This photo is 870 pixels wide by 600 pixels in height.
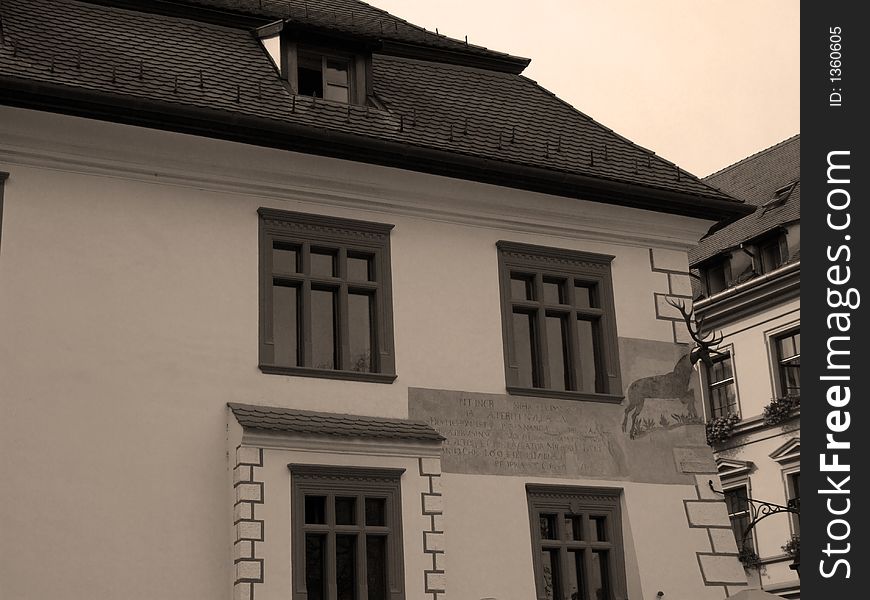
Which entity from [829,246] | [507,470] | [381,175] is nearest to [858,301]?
[829,246]

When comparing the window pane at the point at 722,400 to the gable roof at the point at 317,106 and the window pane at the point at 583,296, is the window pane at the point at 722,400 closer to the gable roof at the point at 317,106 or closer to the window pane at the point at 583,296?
the gable roof at the point at 317,106

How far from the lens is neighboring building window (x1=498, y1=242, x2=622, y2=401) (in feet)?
58.4

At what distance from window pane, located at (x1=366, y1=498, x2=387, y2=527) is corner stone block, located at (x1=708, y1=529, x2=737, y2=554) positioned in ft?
15.8

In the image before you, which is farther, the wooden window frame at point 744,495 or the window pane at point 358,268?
the wooden window frame at point 744,495

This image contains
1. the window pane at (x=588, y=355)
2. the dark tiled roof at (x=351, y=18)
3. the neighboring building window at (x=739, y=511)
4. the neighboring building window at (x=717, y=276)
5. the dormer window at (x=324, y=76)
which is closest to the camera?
the window pane at (x=588, y=355)

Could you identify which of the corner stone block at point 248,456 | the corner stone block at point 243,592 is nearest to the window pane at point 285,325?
the corner stone block at point 248,456

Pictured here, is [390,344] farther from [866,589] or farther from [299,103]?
[866,589]

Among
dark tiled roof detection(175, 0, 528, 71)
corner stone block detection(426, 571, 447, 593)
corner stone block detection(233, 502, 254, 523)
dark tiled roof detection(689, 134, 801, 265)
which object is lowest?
corner stone block detection(426, 571, 447, 593)

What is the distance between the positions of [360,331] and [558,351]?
294 cm

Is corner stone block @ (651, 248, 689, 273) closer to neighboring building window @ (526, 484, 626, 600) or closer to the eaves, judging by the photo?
the eaves

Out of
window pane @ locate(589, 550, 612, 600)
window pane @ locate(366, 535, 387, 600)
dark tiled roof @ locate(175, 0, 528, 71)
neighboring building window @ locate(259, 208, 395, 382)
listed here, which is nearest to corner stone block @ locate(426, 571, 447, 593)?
window pane @ locate(366, 535, 387, 600)

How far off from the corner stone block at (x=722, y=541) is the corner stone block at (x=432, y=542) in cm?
418

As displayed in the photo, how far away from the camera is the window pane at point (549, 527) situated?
→ 671 inches

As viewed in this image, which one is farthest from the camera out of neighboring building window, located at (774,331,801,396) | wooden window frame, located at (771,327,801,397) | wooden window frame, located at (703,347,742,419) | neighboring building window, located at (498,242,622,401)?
wooden window frame, located at (703,347,742,419)
